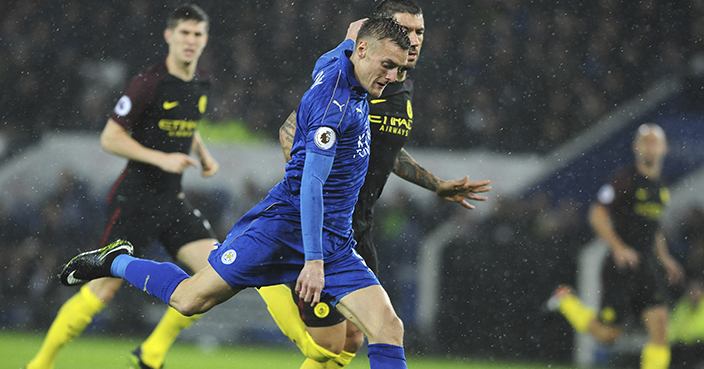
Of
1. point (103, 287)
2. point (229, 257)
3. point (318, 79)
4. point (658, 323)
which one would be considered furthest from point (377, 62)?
point (658, 323)

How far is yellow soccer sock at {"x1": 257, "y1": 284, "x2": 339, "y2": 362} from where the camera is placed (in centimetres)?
402

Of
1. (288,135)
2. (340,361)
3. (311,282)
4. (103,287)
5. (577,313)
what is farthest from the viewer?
(577,313)

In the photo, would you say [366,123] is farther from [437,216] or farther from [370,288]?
[437,216]

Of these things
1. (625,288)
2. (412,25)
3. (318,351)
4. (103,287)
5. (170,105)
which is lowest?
(625,288)

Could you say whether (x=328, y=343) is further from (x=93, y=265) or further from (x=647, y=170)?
(x=647, y=170)

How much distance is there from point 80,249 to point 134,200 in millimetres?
4772

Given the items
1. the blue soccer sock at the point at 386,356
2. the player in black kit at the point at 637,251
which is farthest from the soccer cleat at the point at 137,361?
the player in black kit at the point at 637,251

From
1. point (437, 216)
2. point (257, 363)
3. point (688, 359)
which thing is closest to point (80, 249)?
point (257, 363)

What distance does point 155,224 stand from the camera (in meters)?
5.10

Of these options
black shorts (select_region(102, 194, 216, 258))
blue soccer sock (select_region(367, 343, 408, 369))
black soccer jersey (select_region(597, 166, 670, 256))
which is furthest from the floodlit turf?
blue soccer sock (select_region(367, 343, 408, 369))

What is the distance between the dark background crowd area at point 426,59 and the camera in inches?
437

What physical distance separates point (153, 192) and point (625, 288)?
4.71 metres

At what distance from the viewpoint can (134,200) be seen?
5.15 meters

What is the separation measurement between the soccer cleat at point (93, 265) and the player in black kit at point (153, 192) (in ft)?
3.08
